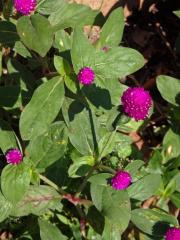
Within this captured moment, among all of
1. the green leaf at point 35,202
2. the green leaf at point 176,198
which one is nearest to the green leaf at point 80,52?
the green leaf at point 35,202

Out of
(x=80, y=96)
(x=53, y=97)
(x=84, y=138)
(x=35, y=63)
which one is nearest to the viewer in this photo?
(x=53, y=97)

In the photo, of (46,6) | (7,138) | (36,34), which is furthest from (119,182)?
(46,6)

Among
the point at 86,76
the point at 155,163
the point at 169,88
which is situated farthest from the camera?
the point at 155,163

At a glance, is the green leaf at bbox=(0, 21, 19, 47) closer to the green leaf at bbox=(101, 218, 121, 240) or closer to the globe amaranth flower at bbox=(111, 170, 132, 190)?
the globe amaranth flower at bbox=(111, 170, 132, 190)

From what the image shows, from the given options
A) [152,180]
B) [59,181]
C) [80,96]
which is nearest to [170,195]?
[152,180]

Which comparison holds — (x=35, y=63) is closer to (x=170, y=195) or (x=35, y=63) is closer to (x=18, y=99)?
(x=18, y=99)

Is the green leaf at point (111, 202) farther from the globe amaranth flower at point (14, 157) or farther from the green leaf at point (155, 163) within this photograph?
the green leaf at point (155, 163)

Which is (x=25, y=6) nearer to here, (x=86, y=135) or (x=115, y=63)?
(x=115, y=63)

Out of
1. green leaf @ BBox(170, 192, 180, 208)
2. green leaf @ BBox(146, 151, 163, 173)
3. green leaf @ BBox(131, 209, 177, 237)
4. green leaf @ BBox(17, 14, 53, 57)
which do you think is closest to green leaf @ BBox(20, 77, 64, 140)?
green leaf @ BBox(17, 14, 53, 57)
